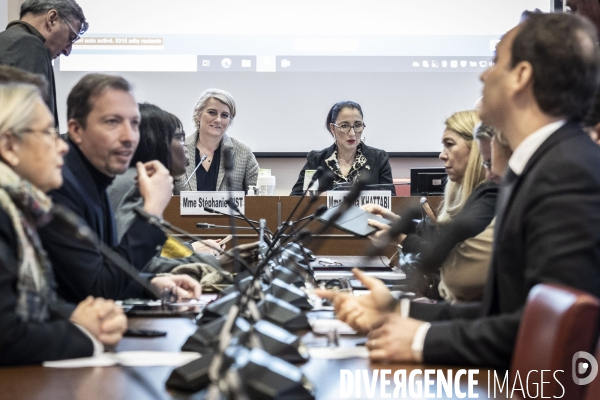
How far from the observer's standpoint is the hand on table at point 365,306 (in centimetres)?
159

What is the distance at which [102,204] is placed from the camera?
2.31m

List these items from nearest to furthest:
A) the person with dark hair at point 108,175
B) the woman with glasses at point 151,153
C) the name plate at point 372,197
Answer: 1. the person with dark hair at point 108,175
2. the woman with glasses at point 151,153
3. the name plate at point 372,197

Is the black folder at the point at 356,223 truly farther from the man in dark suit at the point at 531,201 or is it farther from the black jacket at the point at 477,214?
the man in dark suit at the point at 531,201

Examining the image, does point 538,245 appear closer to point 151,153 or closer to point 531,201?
point 531,201

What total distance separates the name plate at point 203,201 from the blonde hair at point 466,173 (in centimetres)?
138

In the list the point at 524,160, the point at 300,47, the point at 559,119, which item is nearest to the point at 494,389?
the point at 524,160

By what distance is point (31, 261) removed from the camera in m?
1.44

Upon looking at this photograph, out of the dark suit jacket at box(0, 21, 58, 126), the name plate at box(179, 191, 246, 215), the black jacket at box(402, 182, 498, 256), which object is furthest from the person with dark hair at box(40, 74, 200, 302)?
the dark suit jacket at box(0, 21, 58, 126)

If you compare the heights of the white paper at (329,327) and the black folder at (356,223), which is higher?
the black folder at (356,223)

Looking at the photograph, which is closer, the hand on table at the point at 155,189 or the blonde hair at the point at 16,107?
the blonde hair at the point at 16,107

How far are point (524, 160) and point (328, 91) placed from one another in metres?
4.68

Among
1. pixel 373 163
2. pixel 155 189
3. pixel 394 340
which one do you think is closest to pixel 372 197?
pixel 373 163

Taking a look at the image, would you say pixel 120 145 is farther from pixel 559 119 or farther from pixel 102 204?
pixel 559 119

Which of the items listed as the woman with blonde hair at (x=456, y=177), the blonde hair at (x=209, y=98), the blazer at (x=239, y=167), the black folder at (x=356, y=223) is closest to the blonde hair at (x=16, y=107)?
the black folder at (x=356, y=223)
